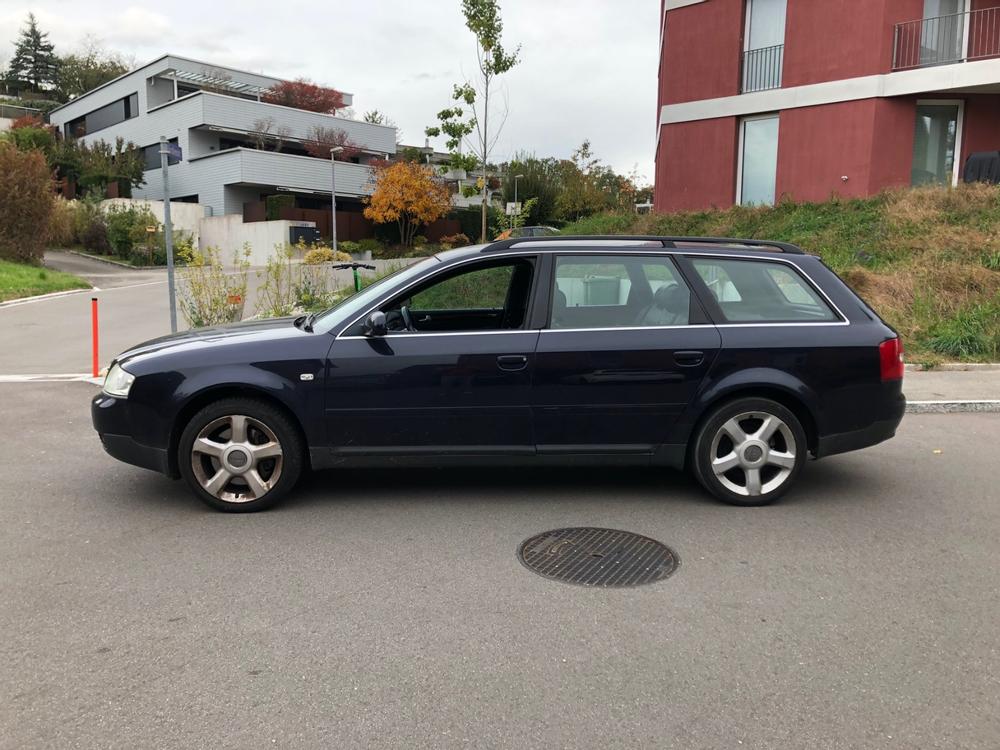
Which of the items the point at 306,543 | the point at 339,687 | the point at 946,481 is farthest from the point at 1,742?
the point at 946,481

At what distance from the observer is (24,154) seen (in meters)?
28.9

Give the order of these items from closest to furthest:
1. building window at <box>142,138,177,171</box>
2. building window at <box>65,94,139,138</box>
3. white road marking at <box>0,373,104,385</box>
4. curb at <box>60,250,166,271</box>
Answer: white road marking at <box>0,373,104,385</box> → curb at <box>60,250,166,271</box> → building window at <box>142,138,177,171</box> → building window at <box>65,94,139,138</box>

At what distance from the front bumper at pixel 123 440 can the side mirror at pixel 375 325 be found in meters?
1.44

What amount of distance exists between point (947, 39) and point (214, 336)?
2015 cm

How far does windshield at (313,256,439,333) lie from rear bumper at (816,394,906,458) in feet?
9.14

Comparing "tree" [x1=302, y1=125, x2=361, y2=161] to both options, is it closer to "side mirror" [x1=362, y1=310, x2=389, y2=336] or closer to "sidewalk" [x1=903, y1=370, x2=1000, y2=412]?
"sidewalk" [x1=903, y1=370, x2=1000, y2=412]

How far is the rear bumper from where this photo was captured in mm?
5246

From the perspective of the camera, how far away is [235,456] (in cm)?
500

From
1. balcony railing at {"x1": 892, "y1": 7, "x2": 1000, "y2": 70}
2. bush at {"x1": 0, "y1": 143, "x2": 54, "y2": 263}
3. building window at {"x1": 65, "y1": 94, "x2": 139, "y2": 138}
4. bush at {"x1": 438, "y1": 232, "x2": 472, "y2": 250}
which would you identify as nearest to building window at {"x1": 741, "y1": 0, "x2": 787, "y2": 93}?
balcony railing at {"x1": 892, "y1": 7, "x2": 1000, "y2": 70}

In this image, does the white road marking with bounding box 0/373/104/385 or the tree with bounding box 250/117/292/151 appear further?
the tree with bounding box 250/117/292/151

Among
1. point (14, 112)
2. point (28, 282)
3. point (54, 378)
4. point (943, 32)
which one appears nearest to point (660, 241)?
point (54, 378)

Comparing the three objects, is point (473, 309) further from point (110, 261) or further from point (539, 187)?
point (539, 187)

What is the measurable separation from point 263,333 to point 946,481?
4.93 metres

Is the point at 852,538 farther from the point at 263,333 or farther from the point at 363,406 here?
the point at 263,333
